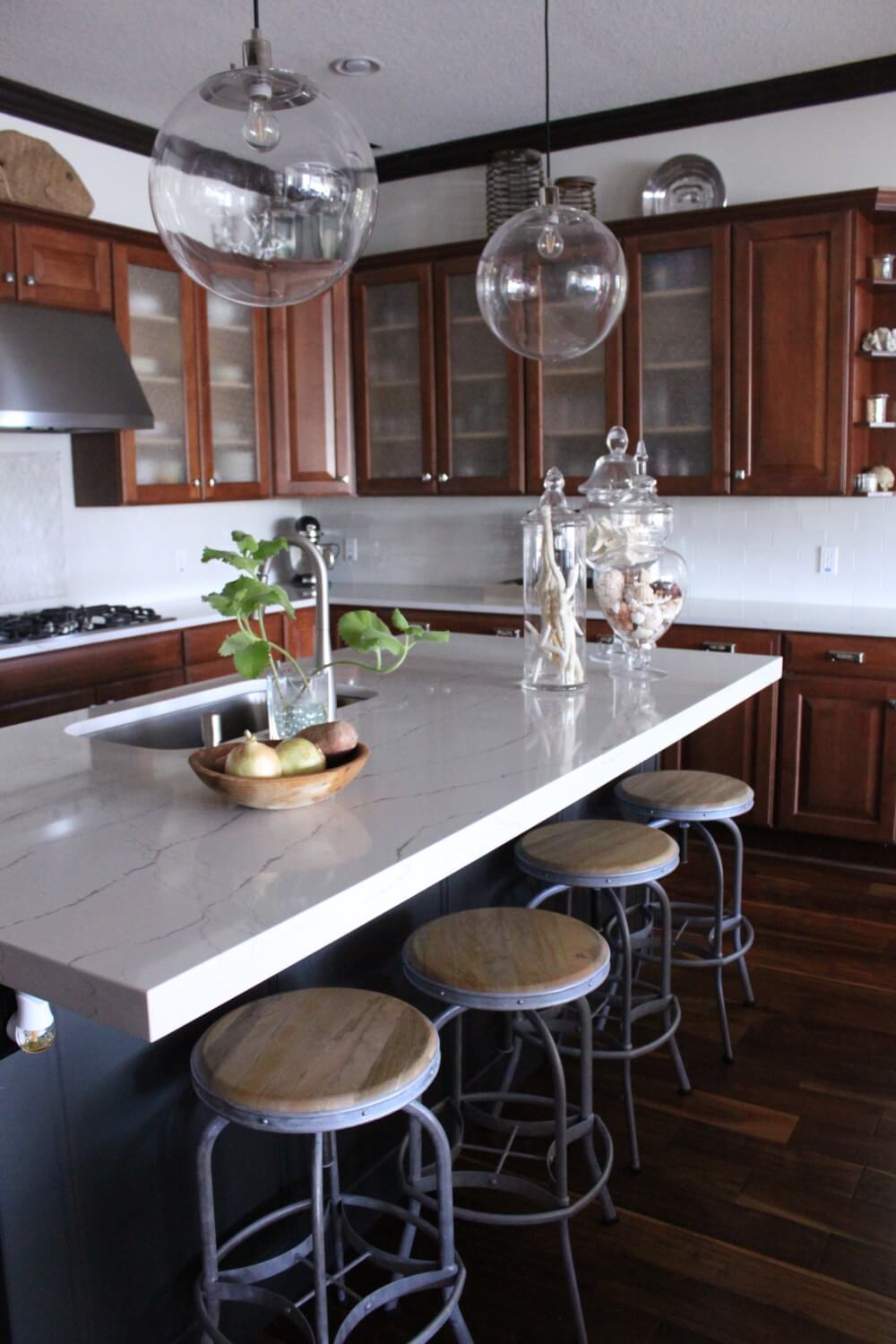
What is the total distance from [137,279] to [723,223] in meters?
2.26

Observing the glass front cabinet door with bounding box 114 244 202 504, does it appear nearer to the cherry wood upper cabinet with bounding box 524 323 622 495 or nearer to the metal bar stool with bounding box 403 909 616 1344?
the cherry wood upper cabinet with bounding box 524 323 622 495

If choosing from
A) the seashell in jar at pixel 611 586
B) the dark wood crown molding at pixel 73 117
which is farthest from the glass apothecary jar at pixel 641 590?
the dark wood crown molding at pixel 73 117

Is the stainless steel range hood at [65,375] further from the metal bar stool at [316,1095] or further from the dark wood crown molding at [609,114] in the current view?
the metal bar stool at [316,1095]

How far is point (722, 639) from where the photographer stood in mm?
4363

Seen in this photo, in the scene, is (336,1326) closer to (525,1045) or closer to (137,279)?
(525,1045)

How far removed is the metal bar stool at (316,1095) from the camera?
4.94 ft

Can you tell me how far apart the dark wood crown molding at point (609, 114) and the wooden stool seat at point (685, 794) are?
9.44 feet

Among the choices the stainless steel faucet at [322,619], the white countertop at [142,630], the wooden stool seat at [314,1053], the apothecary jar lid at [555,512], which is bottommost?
the wooden stool seat at [314,1053]

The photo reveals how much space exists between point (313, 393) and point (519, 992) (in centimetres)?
401

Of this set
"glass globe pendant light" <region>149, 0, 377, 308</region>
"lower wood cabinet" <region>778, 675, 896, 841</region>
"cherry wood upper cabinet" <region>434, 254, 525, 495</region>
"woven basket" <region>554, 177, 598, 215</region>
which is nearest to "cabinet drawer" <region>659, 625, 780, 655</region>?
"lower wood cabinet" <region>778, 675, 896, 841</region>

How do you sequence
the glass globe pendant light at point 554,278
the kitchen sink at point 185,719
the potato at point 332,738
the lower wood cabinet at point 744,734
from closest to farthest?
the potato at point 332,738 < the glass globe pendant light at point 554,278 < the kitchen sink at point 185,719 < the lower wood cabinet at point 744,734

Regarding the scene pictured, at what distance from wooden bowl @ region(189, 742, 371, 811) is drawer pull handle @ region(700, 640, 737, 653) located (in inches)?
105

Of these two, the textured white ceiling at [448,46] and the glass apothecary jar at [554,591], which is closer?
the glass apothecary jar at [554,591]

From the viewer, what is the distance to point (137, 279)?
4664mm
